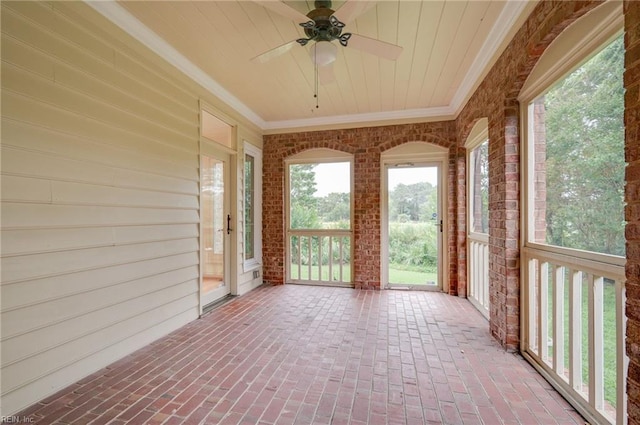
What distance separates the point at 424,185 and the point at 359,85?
1.89 metres

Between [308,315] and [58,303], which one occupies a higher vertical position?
[58,303]

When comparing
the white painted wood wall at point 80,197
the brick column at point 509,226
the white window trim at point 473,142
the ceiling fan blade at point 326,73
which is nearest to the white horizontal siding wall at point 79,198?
the white painted wood wall at point 80,197

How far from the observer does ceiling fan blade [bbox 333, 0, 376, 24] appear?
1.74 m

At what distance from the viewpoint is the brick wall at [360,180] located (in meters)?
4.24

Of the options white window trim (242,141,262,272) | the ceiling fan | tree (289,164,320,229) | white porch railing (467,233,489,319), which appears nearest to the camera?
the ceiling fan

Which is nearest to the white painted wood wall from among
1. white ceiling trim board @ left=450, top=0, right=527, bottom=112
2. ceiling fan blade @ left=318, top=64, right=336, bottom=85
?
ceiling fan blade @ left=318, top=64, right=336, bottom=85

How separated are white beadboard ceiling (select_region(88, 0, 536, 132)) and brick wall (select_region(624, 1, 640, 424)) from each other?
1044mm

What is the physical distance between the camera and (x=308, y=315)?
3.24 meters

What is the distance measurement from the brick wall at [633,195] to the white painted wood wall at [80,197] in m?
3.11

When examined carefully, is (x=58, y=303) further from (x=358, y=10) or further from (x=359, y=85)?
(x=359, y=85)

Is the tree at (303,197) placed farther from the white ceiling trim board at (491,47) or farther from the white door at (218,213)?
the white ceiling trim board at (491,47)

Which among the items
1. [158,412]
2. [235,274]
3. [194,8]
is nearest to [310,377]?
[158,412]

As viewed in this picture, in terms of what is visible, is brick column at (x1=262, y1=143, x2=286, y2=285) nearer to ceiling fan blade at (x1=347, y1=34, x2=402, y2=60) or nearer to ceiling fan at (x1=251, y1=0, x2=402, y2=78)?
ceiling fan at (x1=251, y1=0, x2=402, y2=78)

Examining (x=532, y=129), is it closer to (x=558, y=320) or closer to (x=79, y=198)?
(x=558, y=320)
